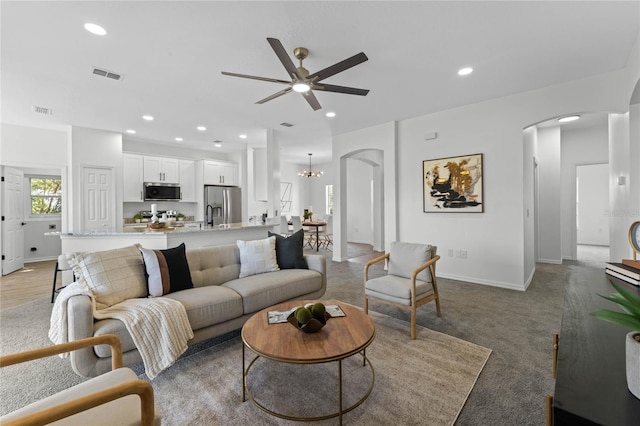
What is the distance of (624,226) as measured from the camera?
355cm

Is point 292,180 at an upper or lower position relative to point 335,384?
upper

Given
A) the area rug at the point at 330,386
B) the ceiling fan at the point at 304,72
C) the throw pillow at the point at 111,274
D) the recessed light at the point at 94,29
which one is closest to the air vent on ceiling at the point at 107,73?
the recessed light at the point at 94,29

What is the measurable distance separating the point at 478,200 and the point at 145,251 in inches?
179

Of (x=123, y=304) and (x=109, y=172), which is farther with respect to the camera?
(x=109, y=172)

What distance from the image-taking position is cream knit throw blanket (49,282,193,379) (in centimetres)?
192

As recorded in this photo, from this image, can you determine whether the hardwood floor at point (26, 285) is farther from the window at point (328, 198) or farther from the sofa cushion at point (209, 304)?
the window at point (328, 198)

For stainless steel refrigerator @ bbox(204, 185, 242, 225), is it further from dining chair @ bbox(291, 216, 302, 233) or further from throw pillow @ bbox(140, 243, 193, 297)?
throw pillow @ bbox(140, 243, 193, 297)

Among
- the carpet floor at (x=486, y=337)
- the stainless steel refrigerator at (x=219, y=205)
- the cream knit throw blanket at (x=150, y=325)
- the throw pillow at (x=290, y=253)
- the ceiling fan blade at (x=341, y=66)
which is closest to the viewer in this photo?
the carpet floor at (x=486, y=337)

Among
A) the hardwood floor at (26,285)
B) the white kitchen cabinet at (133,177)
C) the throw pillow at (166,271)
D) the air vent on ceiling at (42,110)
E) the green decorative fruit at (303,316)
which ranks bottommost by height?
the hardwood floor at (26,285)

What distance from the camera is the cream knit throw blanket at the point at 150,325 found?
6.29ft

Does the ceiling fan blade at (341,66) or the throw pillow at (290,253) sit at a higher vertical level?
the ceiling fan blade at (341,66)

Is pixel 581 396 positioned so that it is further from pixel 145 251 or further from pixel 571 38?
pixel 571 38

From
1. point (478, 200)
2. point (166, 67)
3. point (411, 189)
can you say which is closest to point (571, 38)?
point (478, 200)

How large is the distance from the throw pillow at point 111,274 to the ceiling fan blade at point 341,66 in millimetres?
2364
